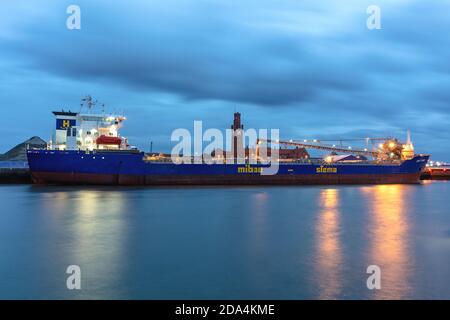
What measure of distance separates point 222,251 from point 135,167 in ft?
76.4

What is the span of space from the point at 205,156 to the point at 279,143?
683 inches

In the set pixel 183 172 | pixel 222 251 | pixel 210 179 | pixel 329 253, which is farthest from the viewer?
pixel 210 179

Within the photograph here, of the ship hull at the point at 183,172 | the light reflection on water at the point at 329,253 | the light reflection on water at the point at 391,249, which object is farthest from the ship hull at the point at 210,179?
the light reflection on water at the point at 329,253

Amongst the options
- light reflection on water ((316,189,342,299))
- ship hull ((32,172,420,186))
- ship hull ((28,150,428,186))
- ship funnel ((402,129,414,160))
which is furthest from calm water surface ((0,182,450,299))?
ship funnel ((402,129,414,160))

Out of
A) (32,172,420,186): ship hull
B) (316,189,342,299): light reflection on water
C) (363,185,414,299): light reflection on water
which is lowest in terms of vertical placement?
(363,185,414,299): light reflection on water

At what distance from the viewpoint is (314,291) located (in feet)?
24.0

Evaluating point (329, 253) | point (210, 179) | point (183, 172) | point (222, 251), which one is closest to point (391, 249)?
point (329, 253)

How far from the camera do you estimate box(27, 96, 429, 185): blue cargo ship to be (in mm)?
30656

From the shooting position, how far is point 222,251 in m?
10.6

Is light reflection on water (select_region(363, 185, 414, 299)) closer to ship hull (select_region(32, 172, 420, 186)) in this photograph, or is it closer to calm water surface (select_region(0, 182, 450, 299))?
calm water surface (select_region(0, 182, 450, 299))

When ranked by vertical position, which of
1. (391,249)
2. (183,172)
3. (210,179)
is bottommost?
(391,249)

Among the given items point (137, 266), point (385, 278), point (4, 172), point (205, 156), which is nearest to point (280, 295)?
point (385, 278)

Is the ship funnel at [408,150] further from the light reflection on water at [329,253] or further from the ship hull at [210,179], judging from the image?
the light reflection on water at [329,253]

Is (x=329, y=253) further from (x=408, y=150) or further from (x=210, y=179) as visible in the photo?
(x=408, y=150)
